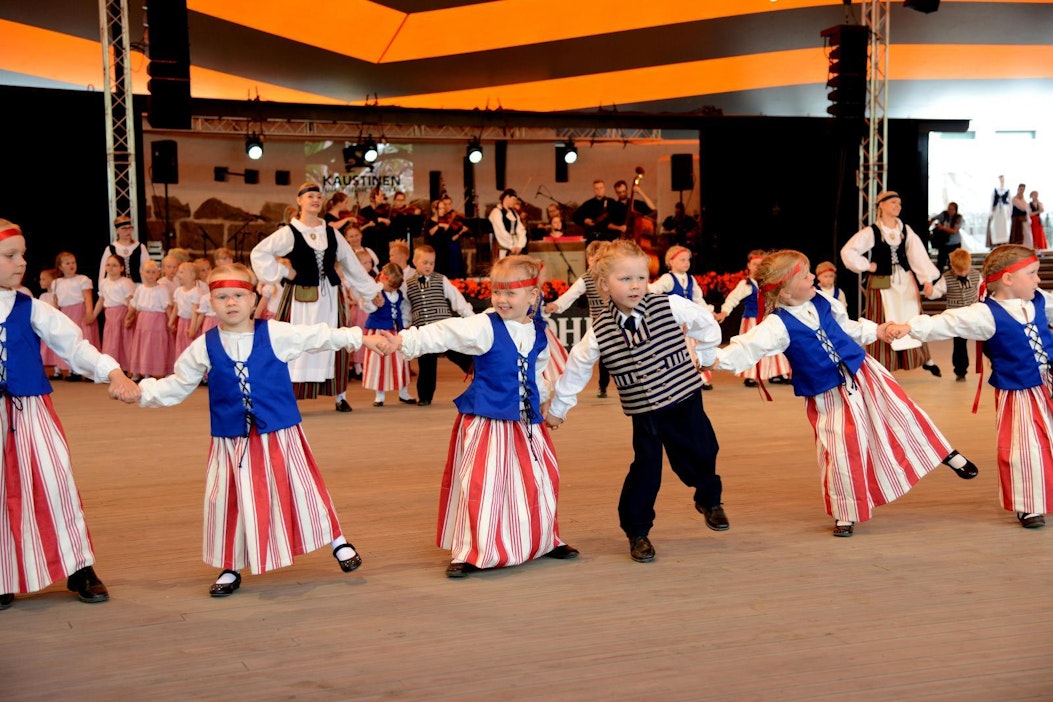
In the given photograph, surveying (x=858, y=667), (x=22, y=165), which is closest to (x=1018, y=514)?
(x=858, y=667)

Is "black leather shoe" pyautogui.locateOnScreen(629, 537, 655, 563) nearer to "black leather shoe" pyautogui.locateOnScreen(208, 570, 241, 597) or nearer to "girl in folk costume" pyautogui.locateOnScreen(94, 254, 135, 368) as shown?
"black leather shoe" pyautogui.locateOnScreen(208, 570, 241, 597)

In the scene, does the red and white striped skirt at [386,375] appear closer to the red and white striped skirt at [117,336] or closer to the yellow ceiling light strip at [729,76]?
the red and white striped skirt at [117,336]

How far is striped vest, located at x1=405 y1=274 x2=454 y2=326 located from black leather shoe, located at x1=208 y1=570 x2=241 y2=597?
492 cm

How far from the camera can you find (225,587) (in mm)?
3738

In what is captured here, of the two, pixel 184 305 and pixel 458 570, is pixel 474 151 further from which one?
pixel 458 570

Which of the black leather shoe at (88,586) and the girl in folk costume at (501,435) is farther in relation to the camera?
the girl in folk costume at (501,435)

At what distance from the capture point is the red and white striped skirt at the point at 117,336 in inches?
451

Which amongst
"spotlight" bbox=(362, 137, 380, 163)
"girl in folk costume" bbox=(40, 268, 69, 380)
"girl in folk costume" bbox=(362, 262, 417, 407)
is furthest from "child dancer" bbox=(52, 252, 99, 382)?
"spotlight" bbox=(362, 137, 380, 163)

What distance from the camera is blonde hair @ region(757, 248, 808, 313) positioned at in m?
4.30

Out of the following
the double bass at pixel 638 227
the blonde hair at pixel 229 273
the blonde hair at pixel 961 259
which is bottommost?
the blonde hair at pixel 229 273

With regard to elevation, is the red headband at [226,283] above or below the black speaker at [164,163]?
below

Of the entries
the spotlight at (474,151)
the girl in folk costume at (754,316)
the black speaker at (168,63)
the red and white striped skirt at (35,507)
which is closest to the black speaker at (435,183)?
the spotlight at (474,151)

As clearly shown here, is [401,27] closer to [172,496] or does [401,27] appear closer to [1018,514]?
[172,496]

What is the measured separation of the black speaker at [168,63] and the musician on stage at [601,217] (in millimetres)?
6824
